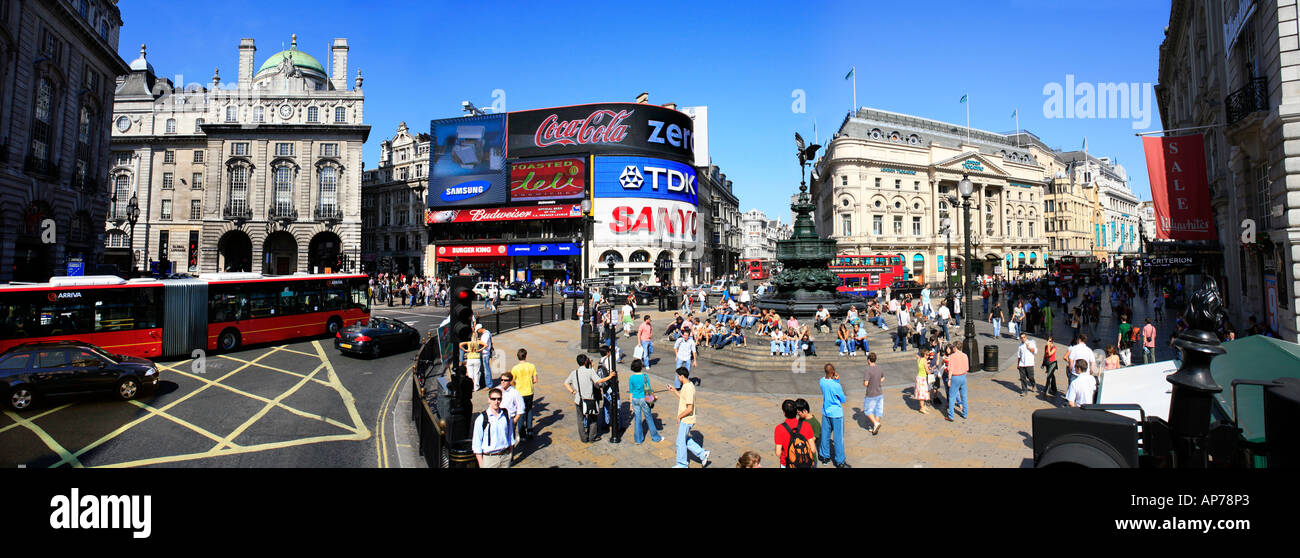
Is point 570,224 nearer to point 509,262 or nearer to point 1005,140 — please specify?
point 509,262

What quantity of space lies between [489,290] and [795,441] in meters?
34.4

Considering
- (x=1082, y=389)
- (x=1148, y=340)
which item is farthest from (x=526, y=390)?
(x=1148, y=340)

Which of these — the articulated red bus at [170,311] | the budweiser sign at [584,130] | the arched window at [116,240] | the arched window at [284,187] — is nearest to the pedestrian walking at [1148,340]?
the articulated red bus at [170,311]

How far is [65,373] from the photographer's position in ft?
35.0

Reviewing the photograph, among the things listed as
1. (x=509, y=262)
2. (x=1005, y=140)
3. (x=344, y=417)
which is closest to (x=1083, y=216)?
(x=1005, y=140)

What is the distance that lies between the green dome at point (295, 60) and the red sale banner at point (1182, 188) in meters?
75.9

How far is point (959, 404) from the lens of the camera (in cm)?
1048

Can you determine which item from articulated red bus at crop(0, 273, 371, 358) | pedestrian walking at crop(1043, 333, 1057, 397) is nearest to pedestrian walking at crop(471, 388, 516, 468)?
pedestrian walking at crop(1043, 333, 1057, 397)

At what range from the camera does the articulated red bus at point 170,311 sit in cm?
1392

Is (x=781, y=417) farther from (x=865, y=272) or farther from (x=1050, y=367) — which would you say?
(x=865, y=272)

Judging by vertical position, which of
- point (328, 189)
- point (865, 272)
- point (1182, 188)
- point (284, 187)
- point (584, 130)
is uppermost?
point (584, 130)

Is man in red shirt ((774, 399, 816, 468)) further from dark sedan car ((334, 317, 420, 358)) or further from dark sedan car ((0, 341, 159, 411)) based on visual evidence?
dark sedan car ((334, 317, 420, 358))
